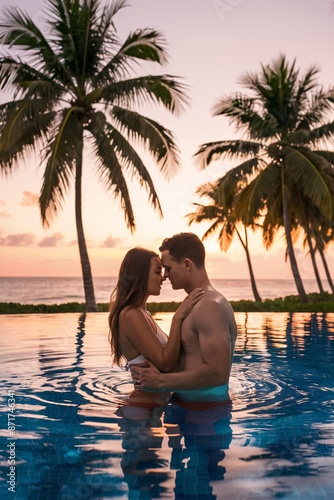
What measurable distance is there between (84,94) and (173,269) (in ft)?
47.9

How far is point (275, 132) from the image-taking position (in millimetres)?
21531

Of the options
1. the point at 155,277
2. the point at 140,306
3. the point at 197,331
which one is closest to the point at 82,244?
the point at 140,306

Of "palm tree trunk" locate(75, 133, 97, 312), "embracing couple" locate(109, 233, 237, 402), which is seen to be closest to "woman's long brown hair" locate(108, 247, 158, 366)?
"embracing couple" locate(109, 233, 237, 402)

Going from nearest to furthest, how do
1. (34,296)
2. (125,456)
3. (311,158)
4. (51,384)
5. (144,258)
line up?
(125,456), (144,258), (51,384), (311,158), (34,296)

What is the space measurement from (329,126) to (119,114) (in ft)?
25.1

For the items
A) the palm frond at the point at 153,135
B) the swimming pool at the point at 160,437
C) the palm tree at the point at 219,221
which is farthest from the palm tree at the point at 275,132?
the swimming pool at the point at 160,437

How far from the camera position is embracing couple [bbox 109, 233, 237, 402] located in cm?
423

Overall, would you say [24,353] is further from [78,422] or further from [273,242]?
[273,242]

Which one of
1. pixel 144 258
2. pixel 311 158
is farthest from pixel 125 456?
pixel 311 158

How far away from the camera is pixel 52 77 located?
1786cm

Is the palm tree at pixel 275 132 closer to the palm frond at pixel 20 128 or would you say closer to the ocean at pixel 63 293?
the palm frond at pixel 20 128

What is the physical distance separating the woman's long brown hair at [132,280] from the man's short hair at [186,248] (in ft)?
0.78

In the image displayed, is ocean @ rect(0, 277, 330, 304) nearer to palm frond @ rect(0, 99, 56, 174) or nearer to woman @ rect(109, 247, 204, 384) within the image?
palm frond @ rect(0, 99, 56, 174)

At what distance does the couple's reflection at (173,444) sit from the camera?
3184 millimetres
